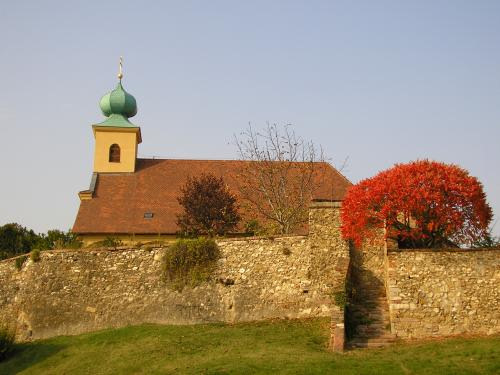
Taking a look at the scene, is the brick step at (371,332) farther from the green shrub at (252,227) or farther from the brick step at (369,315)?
the green shrub at (252,227)

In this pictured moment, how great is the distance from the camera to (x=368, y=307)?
20.5 meters

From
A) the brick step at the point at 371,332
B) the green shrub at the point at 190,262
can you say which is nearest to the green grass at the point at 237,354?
the brick step at the point at 371,332

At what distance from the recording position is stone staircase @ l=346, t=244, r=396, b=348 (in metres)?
19.0

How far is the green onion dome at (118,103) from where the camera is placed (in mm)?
44125

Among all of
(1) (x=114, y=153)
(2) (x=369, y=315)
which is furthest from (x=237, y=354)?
(1) (x=114, y=153)

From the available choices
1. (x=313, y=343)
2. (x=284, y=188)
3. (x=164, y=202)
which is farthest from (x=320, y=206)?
(x=164, y=202)

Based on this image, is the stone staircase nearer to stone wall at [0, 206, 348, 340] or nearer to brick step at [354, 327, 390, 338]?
brick step at [354, 327, 390, 338]

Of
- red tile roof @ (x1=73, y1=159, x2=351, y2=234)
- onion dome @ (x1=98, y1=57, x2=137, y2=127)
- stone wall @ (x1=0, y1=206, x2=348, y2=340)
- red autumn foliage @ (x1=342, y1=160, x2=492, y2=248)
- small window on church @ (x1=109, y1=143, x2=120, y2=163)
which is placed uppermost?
onion dome @ (x1=98, y1=57, x2=137, y2=127)

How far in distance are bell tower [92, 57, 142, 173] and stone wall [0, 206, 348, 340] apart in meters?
17.3

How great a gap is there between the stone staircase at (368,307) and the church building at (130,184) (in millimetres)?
11667

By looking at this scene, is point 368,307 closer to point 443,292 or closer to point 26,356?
point 443,292

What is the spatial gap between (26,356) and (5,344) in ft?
3.30

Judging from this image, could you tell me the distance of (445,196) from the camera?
20578 mm

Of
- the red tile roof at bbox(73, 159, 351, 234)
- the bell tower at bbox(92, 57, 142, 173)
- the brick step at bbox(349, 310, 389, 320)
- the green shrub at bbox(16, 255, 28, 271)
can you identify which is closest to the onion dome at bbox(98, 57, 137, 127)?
the bell tower at bbox(92, 57, 142, 173)
